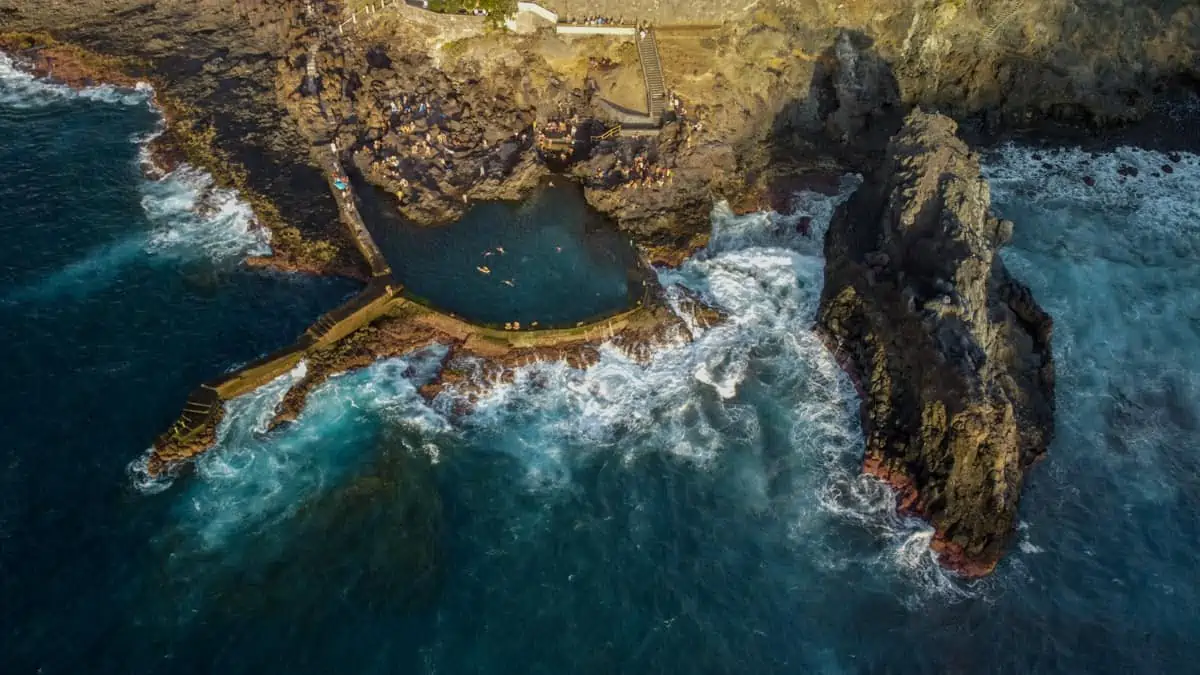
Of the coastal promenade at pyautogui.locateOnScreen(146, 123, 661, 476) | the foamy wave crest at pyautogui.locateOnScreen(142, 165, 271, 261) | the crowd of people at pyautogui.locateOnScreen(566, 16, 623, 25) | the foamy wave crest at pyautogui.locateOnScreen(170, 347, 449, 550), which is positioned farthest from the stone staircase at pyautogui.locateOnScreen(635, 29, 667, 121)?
the foamy wave crest at pyautogui.locateOnScreen(142, 165, 271, 261)

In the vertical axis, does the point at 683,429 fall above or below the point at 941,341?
below

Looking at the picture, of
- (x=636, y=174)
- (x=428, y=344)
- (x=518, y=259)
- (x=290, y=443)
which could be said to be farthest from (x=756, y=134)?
(x=290, y=443)

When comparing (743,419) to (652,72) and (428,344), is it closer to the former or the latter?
(428,344)

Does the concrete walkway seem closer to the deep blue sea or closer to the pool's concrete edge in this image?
the pool's concrete edge

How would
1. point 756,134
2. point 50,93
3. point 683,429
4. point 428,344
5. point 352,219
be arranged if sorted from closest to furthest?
point 683,429
point 428,344
point 352,219
point 756,134
point 50,93

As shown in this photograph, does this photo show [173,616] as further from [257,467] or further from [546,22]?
[546,22]

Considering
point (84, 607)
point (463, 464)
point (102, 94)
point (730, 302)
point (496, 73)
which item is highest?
point (496, 73)

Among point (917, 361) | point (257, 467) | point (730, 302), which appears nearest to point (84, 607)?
point (257, 467)

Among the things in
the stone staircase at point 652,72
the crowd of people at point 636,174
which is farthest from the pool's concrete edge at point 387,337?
the stone staircase at point 652,72
